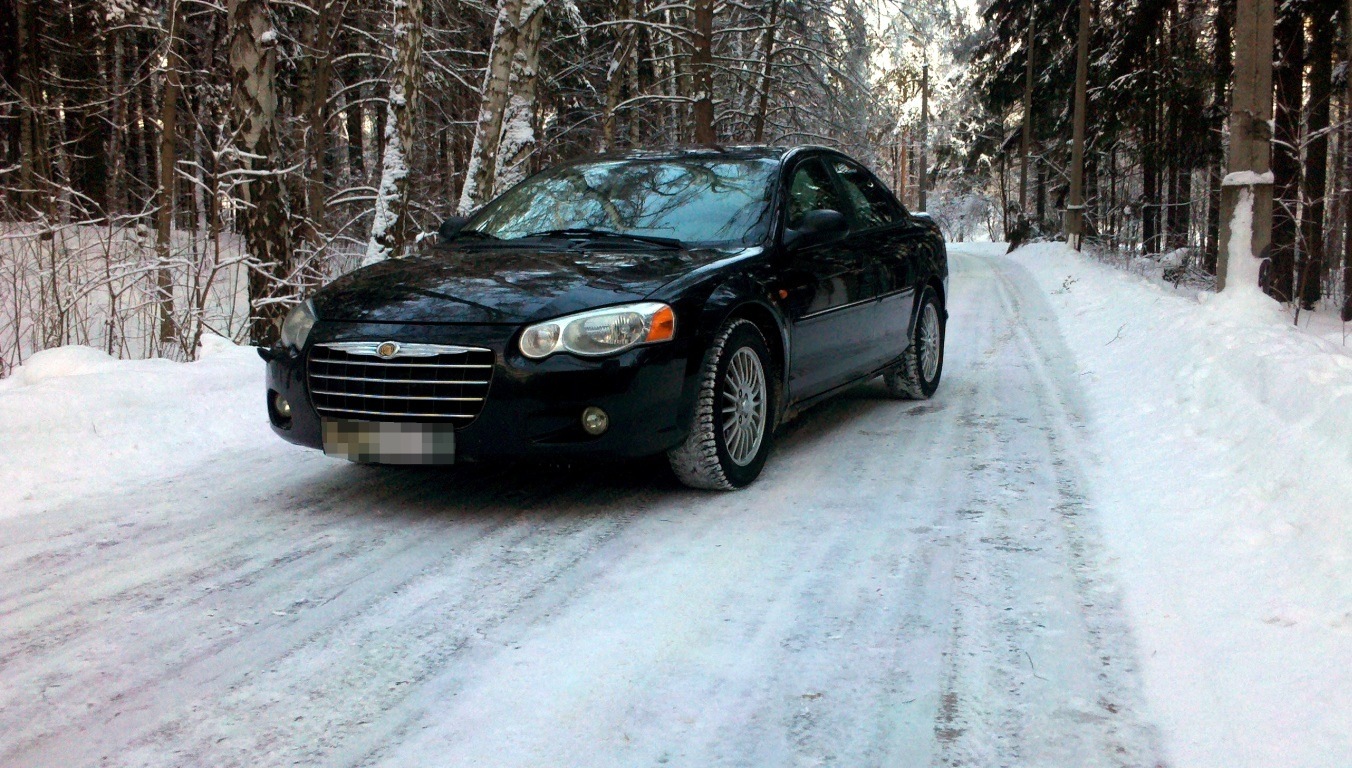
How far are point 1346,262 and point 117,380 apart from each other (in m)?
19.3

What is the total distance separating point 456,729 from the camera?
2510 mm

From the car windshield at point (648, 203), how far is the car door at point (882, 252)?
33.9 inches

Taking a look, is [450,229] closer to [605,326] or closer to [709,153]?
[709,153]

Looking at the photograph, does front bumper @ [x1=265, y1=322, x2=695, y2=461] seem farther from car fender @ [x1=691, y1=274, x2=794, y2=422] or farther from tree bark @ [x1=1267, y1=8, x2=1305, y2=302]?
tree bark @ [x1=1267, y1=8, x2=1305, y2=302]

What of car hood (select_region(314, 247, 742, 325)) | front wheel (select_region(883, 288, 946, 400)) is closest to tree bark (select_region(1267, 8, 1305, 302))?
front wheel (select_region(883, 288, 946, 400))

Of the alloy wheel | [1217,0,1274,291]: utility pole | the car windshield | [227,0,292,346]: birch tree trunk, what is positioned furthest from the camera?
[227,0,292,346]: birch tree trunk

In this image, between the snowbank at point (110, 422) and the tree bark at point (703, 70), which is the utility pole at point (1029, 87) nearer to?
the tree bark at point (703, 70)

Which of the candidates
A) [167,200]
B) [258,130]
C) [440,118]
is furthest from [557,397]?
[440,118]

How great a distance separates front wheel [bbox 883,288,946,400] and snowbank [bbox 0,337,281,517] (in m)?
3.88

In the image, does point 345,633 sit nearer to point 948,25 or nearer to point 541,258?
point 541,258

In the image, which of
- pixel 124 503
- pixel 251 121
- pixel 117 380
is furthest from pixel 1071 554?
pixel 251 121

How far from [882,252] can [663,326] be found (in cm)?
255

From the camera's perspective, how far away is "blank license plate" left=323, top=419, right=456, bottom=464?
4.09 metres

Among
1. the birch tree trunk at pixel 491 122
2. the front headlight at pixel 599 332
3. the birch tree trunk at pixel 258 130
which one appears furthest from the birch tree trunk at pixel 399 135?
the front headlight at pixel 599 332
